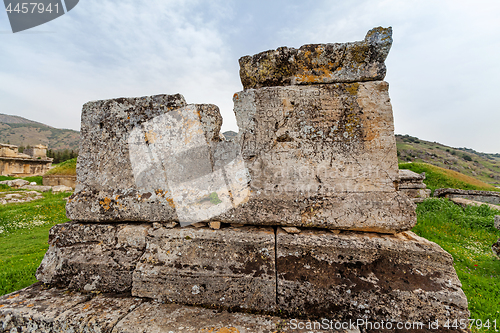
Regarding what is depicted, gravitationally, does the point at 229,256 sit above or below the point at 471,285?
above

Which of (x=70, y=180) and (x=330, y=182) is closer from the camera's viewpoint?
(x=330, y=182)

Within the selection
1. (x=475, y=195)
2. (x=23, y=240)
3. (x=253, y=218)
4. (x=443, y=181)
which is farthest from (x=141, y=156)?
(x=443, y=181)

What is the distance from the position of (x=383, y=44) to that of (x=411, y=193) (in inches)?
346

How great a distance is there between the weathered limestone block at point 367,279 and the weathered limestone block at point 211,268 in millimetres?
139

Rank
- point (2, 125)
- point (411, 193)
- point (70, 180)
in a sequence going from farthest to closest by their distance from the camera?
1. point (2, 125)
2. point (70, 180)
3. point (411, 193)

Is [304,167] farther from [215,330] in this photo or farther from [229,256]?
[215,330]

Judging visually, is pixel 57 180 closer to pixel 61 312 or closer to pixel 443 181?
pixel 61 312

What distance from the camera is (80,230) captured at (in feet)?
6.94

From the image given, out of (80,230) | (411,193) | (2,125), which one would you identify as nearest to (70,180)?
(80,230)

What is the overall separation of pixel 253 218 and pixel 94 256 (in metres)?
1.45

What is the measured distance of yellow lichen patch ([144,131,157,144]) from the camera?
83.9 inches

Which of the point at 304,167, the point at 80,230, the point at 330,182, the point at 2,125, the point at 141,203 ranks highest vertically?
the point at 2,125

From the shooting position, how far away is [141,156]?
2133 mm

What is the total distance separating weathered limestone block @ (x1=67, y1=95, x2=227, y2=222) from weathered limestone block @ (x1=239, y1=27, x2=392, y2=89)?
595mm
